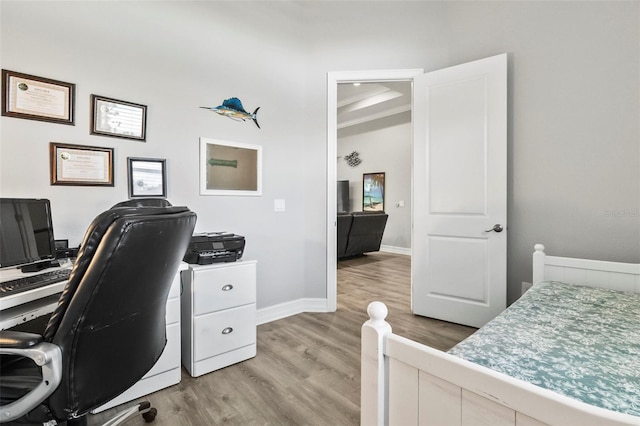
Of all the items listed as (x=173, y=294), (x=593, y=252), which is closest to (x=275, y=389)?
(x=173, y=294)

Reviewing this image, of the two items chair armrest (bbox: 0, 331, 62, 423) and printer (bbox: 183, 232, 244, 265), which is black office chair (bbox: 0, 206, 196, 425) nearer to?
chair armrest (bbox: 0, 331, 62, 423)

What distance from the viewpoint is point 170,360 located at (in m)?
1.79

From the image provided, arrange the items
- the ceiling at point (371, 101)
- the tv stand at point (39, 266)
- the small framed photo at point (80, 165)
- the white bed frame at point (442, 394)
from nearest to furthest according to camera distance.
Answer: the white bed frame at point (442, 394)
the tv stand at point (39, 266)
the small framed photo at point (80, 165)
the ceiling at point (371, 101)

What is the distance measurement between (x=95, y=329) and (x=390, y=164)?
666 cm

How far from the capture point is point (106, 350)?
3.32 feet

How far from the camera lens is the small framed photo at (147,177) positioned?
6.88ft

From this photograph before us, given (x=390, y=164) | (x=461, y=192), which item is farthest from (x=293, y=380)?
(x=390, y=164)

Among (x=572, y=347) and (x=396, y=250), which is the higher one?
(x=572, y=347)

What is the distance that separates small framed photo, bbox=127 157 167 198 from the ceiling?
3.91 metres

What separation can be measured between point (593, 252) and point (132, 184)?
10.8ft

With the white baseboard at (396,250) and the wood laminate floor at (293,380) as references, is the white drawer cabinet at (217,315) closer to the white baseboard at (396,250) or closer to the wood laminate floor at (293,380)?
the wood laminate floor at (293,380)

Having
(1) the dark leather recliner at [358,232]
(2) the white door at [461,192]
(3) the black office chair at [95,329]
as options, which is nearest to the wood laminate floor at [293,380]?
(2) the white door at [461,192]

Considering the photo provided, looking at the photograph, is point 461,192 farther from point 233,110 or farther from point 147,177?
point 147,177

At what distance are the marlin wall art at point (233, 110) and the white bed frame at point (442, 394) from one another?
2.26 m
